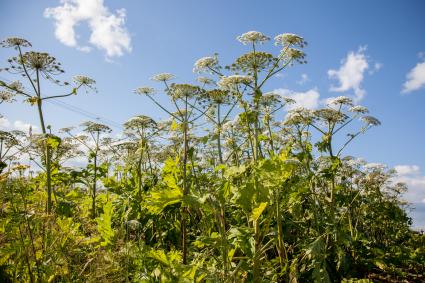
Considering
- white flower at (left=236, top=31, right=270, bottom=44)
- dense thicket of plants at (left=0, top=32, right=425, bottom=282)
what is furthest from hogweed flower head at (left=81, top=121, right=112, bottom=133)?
white flower at (left=236, top=31, right=270, bottom=44)

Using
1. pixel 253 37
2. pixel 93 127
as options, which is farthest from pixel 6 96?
pixel 253 37

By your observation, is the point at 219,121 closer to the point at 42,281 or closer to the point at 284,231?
the point at 284,231

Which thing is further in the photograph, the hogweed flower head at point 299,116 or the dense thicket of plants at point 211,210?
the hogweed flower head at point 299,116

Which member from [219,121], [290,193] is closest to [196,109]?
[219,121]

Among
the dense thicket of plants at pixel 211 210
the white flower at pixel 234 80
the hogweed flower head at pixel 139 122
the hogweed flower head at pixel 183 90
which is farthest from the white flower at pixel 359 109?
the hogweed flower head at pixel 139 122

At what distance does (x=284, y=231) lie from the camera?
17.6 ft

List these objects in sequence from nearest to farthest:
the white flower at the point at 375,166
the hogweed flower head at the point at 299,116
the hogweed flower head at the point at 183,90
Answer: the hogweed flower head at the point at 183,90
the hogweed flower head at the point at 299,116
the white flower at the point at 375,166

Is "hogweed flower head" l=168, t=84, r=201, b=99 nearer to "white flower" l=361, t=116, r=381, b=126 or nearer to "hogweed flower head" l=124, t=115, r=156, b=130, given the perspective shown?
"hogweed flower head" l=124, t=115, r=156, b=130

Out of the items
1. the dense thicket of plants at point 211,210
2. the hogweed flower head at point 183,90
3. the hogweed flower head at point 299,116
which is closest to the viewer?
the dense thicket of plants at point 211,210

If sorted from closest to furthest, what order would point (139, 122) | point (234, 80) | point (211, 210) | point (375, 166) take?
point (211, 210) → point (234, 80) → point (139, 122) → point (375, 166)

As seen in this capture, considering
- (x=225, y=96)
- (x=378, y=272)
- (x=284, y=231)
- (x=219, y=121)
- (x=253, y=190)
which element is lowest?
(x=378, y=272)

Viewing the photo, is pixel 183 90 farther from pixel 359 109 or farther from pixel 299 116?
pixel 359 109

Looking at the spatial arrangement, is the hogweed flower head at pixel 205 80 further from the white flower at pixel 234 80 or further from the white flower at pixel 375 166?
the white flower at pixel 375 166

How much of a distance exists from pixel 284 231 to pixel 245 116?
1.92 m
